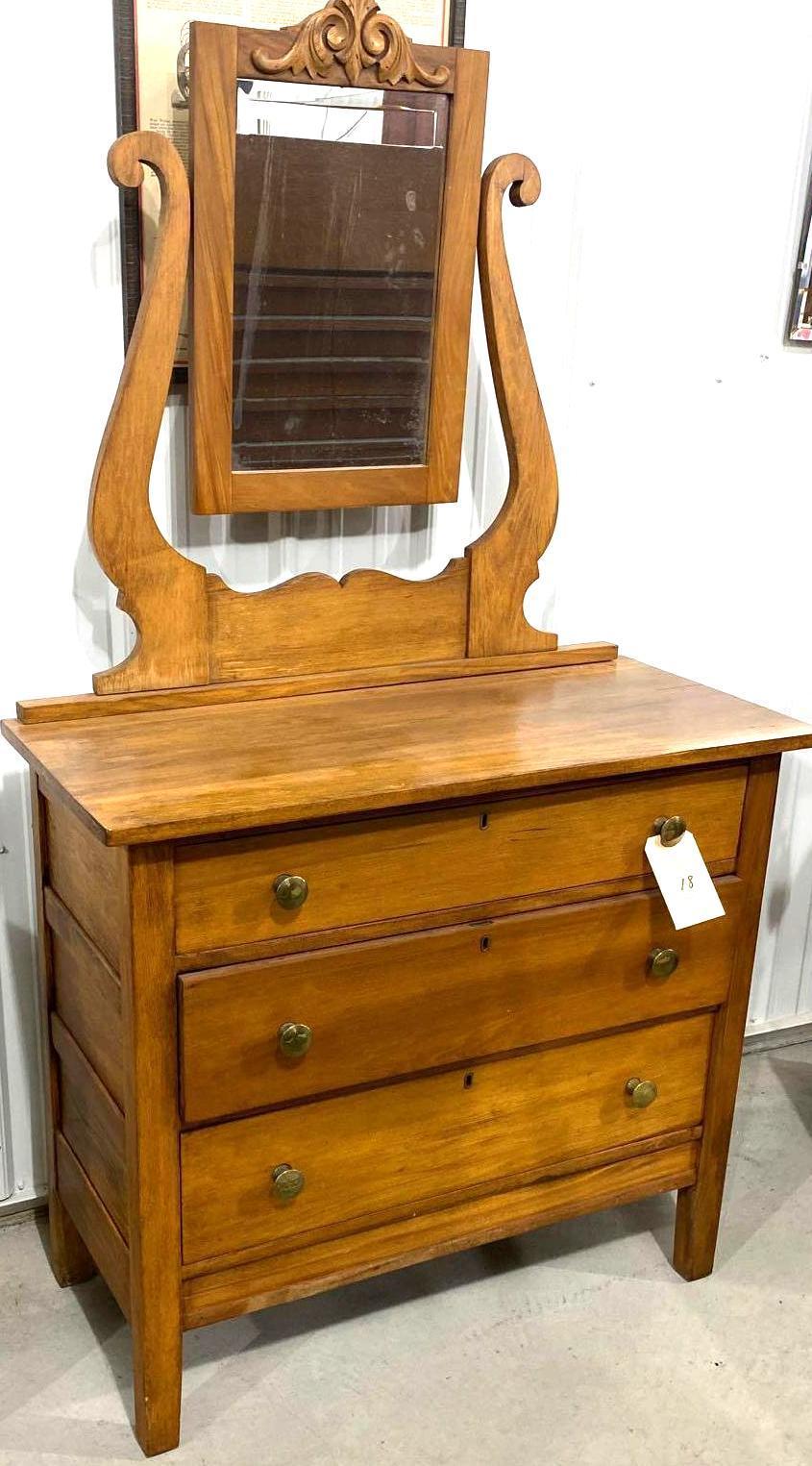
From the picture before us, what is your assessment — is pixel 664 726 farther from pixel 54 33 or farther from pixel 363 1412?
pixel 54 33

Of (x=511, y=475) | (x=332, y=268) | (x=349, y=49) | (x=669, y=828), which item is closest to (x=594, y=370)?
(x=511, y=475)

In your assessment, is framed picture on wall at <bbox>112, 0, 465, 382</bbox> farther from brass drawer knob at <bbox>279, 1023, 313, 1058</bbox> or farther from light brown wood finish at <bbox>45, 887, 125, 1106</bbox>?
brass drawer knob at <bbox>279, 1023, 313, 1058</bbox>

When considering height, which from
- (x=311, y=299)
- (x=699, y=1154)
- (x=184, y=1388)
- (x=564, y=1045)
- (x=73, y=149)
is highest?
(x=73, y=149)

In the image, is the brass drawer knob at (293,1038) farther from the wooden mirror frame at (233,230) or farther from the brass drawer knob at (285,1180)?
the wooden mirror frame at (233,230)

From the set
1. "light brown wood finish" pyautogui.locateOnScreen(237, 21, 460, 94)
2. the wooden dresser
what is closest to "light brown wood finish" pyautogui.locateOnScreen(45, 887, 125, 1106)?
the wooden dresser

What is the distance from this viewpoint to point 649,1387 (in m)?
A: 2.09

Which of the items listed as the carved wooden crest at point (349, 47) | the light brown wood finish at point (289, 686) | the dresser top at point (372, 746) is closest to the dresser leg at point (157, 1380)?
the dresser top at point (372, 746)

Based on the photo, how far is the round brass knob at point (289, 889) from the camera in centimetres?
175

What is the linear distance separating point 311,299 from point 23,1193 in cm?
151

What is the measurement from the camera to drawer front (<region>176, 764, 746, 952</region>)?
68.1 inches

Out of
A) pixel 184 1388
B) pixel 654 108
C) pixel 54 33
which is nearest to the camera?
pixel 54 33

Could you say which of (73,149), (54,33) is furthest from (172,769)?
(54,33)

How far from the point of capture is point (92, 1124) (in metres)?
1.98

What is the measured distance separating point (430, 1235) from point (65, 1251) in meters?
0.60
